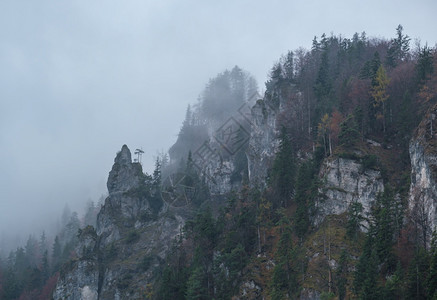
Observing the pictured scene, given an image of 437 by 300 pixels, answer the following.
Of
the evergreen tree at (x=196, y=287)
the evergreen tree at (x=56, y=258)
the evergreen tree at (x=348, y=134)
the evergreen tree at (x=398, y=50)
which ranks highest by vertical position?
the evergreen tree at (x=398, y=50)

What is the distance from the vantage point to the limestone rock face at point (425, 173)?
34.9m

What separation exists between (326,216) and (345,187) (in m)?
4.27

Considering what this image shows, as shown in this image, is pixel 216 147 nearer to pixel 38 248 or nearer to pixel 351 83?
pixel 351 83

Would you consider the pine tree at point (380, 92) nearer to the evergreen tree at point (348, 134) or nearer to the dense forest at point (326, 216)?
the dense forest at point (326, 216)

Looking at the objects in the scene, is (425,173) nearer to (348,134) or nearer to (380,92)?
(348,134)

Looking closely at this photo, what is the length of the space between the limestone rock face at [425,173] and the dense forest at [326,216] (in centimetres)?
38

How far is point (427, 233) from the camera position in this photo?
3453 centimetres

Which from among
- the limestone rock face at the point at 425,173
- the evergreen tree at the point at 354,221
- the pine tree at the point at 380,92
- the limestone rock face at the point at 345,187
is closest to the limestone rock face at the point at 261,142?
the limestone rock face at the point at 345,187

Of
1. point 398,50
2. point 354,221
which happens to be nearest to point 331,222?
point 354,221

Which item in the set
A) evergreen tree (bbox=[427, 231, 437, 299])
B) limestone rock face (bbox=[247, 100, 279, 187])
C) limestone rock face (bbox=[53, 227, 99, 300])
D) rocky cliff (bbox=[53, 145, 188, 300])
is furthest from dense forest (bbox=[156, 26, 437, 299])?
limestone rock face (bbox=[53, 227, 99, 300])

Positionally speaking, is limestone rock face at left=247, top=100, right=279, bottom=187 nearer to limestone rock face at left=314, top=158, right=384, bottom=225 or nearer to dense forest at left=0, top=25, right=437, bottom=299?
dense forest at left=0, top=25, right=437, bottom=299

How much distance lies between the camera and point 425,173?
36562mm

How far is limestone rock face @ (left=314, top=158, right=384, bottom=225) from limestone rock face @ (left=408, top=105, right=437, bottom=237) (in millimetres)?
4621

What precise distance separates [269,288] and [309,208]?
10.3 meters
